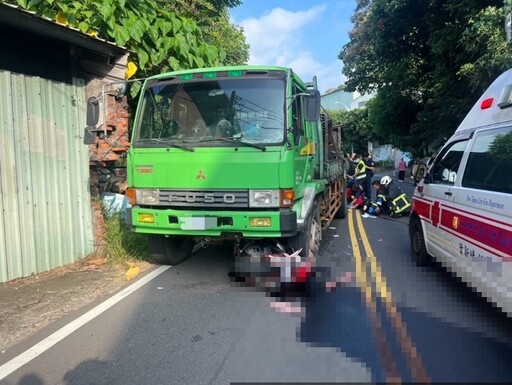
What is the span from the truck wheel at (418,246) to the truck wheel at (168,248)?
3278 mm

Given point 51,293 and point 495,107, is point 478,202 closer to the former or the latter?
point 495,107

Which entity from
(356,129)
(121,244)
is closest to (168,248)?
(121,244)

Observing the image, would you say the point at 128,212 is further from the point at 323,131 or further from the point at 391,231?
the point at 391,231

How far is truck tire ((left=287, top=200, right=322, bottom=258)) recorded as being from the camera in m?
5.00

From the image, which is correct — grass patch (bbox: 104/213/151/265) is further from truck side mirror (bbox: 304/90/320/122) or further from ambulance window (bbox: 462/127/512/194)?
ambulance window (bbox: 462/127/512/194)

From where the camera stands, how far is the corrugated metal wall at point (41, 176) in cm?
520

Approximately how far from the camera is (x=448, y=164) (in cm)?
510

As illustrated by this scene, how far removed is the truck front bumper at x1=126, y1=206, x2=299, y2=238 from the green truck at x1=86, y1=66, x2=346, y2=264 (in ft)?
0.04

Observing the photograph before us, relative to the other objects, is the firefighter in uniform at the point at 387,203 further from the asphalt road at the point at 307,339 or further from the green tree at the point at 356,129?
the green tree at the point at 356,129

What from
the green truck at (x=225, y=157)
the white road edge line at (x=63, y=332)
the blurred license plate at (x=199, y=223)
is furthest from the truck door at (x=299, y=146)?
the white road edge line at (x=63, y=332)

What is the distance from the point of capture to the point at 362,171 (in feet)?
41.4

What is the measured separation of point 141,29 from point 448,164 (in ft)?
17.2

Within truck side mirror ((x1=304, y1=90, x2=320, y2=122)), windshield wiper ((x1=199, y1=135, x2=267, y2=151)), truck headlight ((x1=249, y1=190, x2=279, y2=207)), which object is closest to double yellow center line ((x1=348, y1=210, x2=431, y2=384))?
truck headlight ((x1=249, y1=190, x2=279, y2=207))

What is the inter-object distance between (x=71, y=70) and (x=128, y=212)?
2627mm
